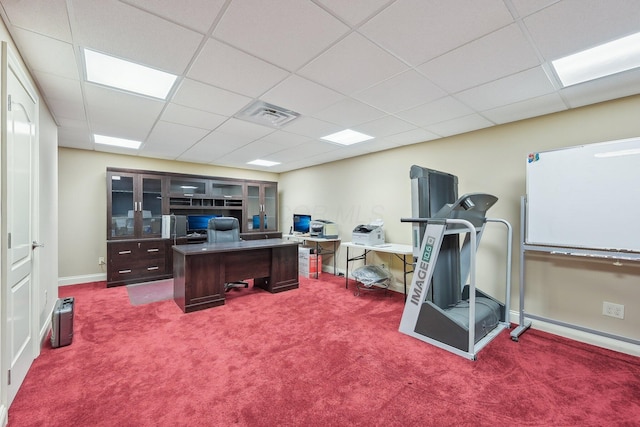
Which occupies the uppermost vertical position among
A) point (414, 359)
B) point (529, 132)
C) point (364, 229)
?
point (529, 132)

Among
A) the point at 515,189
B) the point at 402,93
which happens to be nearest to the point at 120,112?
the point at 402,93

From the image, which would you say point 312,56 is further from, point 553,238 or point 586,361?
point 586,361

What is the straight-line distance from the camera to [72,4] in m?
1.46

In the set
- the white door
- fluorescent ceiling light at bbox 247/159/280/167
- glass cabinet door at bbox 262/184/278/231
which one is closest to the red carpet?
the white door

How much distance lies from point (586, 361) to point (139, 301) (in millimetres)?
5144

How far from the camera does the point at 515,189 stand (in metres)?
3.19

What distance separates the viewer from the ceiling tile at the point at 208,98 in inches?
94.7

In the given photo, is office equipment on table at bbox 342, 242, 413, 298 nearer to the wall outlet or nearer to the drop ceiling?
the drop ceiling

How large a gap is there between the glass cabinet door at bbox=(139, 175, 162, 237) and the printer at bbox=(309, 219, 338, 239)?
2975mm

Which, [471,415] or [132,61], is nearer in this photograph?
[471,415]

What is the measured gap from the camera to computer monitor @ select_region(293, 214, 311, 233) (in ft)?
19.6

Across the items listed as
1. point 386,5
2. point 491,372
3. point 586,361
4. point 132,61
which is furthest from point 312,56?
point 586,361

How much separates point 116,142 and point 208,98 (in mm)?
2737

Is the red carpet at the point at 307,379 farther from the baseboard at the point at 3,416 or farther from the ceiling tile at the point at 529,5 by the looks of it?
the ceiling tile at the point at 529,5
